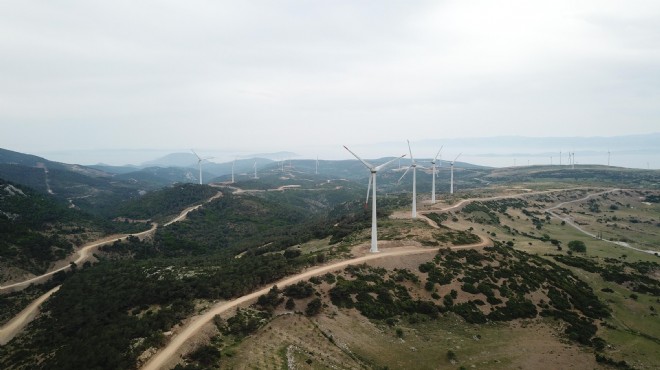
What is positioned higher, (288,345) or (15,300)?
(288,345)

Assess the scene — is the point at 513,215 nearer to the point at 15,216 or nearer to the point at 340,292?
the point at 340,292

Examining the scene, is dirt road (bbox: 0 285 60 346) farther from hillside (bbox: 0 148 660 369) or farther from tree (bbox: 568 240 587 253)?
tree (bbox: 568 240 587 253)

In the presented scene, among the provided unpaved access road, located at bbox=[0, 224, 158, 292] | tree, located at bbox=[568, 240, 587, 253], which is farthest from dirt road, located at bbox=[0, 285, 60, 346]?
tree, located at bbox=[568, 240, 587, 253]

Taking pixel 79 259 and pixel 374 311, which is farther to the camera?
pixel 79 259

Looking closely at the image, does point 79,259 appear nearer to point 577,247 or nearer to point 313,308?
point 313,308

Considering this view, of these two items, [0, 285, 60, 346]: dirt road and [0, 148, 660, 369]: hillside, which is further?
[0, 285, 60, 346]: dirt road

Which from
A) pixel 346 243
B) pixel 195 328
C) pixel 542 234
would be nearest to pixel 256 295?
pixel 195 328

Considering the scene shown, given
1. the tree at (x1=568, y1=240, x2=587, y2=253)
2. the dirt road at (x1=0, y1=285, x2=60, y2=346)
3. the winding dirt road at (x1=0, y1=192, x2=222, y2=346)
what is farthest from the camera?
the tree at (x1=568, y1=240, x2=587, y2=253)

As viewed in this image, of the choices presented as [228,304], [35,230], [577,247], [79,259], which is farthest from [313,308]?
[35,230]
